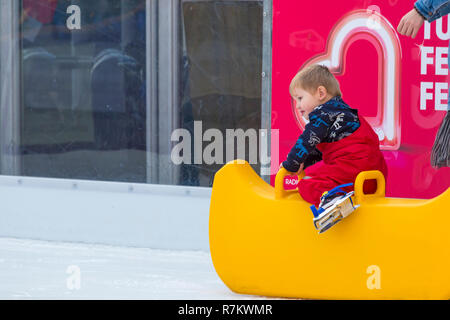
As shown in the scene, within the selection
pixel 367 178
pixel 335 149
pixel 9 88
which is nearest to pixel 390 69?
pixel 335 149

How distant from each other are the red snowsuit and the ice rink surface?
52 centimetres

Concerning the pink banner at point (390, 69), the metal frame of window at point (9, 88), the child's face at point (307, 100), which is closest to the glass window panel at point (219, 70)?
the pink banner at point (390, 69)

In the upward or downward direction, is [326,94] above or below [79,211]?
above

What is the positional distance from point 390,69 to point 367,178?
3.82ft

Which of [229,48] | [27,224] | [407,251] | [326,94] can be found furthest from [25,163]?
[407,251]

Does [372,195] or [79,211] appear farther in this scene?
[79,211]

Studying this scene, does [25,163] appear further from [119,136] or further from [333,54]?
[333,54]

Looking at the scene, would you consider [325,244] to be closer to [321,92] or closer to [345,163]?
[345,163]

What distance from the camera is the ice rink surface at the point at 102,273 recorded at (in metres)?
3.83

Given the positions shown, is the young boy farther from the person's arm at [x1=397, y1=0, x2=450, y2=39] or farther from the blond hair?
the person's arm at [x1=397, y1=0, x2=450, y2=39]

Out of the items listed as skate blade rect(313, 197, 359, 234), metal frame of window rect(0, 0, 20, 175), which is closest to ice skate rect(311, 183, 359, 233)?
skate blade rect(313, 197, 359, 234)

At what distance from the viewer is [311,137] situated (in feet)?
11.7

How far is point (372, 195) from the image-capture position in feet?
11.7
